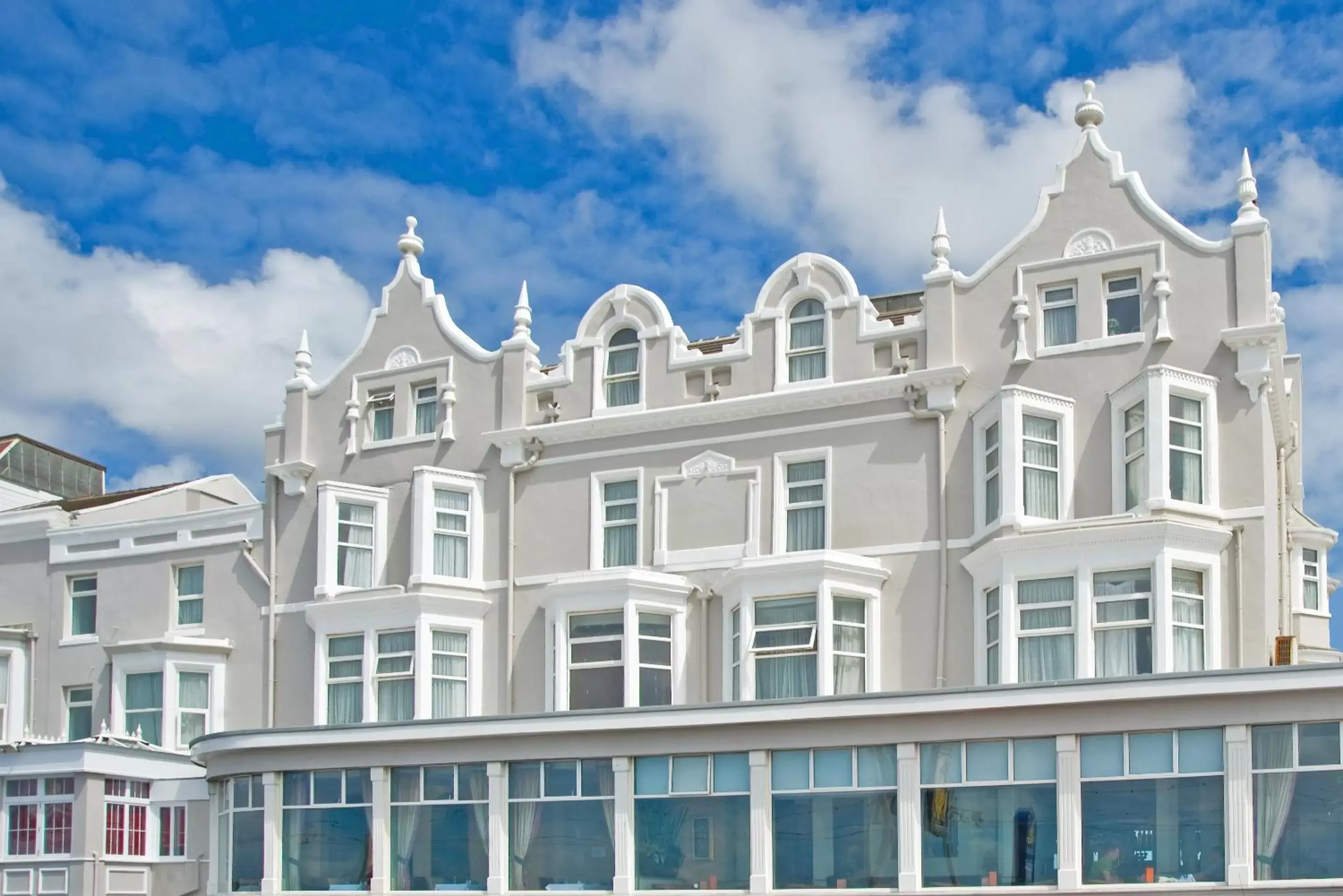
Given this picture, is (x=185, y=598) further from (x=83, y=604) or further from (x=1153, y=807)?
(x=1153, y=807)

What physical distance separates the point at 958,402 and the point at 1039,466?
1932 millimetres

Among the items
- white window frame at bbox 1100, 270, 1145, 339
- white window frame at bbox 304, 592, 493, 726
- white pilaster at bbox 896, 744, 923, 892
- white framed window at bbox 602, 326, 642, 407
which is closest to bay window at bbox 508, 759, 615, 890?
white window frame at bbox 304, 592, 493, 726

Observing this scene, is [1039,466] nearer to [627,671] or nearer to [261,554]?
[627,671]

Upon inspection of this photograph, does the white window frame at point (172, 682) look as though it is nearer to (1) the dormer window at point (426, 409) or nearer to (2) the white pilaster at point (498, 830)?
(1) the dormer window at point (426, 409)

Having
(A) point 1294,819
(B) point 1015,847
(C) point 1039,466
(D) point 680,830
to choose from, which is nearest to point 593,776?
(D) point 680,830

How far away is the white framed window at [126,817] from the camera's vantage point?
107ft

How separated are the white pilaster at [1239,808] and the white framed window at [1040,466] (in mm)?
5702

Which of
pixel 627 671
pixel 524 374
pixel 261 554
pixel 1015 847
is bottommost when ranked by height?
pixel 1015 847

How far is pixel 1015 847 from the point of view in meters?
25.8

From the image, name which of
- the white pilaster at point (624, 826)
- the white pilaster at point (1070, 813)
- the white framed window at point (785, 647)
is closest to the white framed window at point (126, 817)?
the white pilaster at point (624, 826)

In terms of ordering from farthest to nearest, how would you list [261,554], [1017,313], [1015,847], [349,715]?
[261,554]
[349,715]
[1017,313]
[1015,847]

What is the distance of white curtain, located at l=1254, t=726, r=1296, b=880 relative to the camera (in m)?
24.2

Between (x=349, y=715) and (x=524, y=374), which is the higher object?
(x=524, y=374)

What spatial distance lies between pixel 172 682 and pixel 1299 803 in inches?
812
